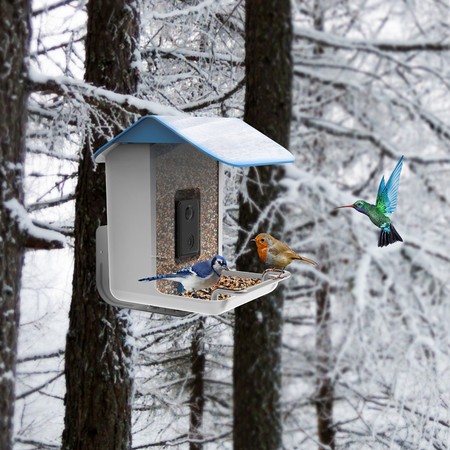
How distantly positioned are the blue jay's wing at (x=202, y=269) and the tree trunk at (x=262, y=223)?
84.9 inches

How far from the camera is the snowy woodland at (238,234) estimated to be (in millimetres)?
3045

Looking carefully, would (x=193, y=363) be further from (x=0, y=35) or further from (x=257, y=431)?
(x=0, y=35)

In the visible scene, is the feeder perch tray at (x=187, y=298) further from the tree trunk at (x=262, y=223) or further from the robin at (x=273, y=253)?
the tree trunk at (x=262, y=223)

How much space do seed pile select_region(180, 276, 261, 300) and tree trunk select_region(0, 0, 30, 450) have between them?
3.08 ft

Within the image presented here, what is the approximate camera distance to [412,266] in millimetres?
6004

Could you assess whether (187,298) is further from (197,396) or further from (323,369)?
(323,369)

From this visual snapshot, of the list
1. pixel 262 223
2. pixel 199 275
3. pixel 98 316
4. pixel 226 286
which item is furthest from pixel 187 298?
pixel 262 223

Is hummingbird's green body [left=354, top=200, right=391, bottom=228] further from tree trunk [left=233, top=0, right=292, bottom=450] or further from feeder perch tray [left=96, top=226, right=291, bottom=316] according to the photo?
tree trunk [left=233, top=0, right=292, bottom=450]

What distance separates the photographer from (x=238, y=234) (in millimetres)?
A: 4609

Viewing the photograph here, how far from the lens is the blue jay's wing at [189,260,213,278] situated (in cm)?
196

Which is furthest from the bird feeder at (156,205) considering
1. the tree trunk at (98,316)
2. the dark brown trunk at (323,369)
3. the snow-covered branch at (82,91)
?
the dark brown trunk at (323,369)

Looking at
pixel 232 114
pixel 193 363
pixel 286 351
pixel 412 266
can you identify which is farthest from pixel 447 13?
pixel 193 363

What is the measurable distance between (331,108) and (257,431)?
342 cm

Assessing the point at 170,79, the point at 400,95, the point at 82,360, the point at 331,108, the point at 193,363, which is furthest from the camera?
the point at 331,108
